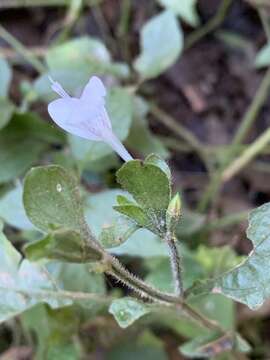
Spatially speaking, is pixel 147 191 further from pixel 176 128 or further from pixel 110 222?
pixel 176 128

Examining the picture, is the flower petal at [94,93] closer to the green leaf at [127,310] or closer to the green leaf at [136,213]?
the green leaf at [136,213]

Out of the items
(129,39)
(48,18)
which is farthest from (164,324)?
(48,18)

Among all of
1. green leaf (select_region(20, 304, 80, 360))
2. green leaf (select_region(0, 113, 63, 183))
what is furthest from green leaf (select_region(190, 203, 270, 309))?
green leaf (select_region(0, 113, 63, 183))

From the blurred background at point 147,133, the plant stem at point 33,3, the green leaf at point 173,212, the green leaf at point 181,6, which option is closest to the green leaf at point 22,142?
the blurred background at point 147,133

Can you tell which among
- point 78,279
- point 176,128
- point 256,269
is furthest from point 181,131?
point 256,269

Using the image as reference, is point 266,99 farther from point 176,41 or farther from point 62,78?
point 62,78

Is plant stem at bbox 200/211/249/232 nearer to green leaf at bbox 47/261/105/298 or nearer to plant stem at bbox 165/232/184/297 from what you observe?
green leaf at bbox 47/261/105/298
